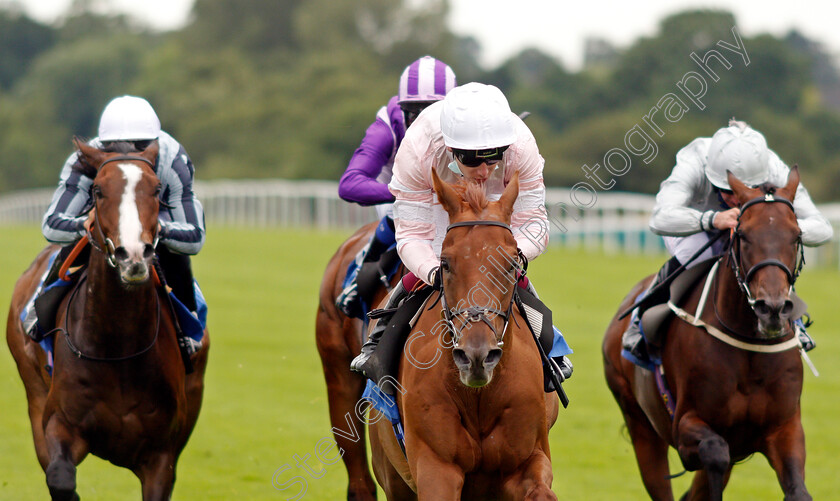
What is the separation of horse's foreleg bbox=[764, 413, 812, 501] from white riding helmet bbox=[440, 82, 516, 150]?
2.35m

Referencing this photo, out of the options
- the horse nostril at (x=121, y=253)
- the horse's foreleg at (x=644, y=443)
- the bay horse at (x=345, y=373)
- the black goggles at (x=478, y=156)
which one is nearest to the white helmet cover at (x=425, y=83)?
the bay horse at (x=345, y=373)

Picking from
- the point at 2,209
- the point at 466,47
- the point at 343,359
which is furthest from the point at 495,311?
the point at 466,47

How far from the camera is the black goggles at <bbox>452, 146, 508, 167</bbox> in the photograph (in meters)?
4.68

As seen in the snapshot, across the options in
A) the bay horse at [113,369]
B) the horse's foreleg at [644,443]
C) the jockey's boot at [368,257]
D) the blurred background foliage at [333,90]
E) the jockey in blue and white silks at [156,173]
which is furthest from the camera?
the blurred background foliage at [333,90]

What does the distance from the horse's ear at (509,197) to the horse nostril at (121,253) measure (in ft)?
5.68

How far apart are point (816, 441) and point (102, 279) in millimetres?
6200

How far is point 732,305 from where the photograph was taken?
6195mm

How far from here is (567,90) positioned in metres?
55.4

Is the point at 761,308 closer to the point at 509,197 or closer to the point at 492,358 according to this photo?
the point at 509,197

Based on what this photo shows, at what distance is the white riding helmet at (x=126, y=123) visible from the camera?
19.4 ft

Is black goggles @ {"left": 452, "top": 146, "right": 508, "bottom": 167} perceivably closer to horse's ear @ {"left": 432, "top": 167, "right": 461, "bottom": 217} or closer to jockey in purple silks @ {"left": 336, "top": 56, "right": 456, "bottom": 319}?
horse's ear @ {"left": 432, "top": 167, "right": 461, "bottom": 217}

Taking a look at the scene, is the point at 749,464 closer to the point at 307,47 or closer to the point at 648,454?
the point at 648,454

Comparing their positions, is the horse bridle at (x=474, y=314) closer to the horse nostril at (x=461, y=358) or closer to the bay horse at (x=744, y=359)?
the horse nostril at (x=461, y=358)

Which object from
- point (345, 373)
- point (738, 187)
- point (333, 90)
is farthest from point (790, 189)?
point (333, 90)
